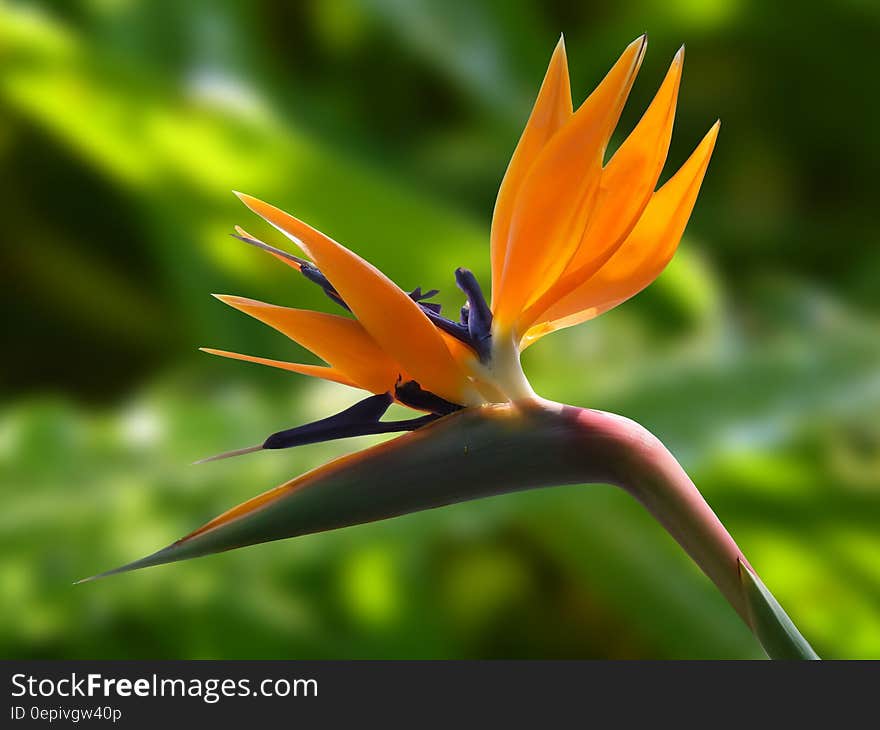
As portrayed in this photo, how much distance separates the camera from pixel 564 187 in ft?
1.19

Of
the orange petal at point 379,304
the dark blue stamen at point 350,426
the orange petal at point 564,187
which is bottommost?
the dark blue stamen at point 350,426

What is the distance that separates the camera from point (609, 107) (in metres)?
0.35

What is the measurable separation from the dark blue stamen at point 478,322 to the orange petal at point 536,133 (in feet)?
0.05

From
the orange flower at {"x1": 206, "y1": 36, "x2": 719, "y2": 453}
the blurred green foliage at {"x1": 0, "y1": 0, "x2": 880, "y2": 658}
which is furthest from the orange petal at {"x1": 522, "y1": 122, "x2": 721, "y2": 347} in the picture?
the blurred green foliage at {"x1": 0, "y1": 0, "x2": 880, "y2": 658}

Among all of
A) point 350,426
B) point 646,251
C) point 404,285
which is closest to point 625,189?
point 646,251

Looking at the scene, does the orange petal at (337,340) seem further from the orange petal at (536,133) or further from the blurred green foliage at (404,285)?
the blurred green foliage at (404,285)

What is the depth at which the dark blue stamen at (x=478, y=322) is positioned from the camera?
380 mm

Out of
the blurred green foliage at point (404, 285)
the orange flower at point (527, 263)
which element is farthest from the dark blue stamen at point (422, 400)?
the blurred green foliage at point (404, 285)

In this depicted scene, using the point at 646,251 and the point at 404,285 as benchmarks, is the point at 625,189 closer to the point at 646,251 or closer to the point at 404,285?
the point at 646,251

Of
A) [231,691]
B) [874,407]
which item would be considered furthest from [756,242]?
[231,691]

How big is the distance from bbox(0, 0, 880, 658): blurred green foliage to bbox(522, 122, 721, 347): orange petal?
56 cm

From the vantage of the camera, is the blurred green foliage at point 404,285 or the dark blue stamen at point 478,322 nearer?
the dark blue stamen at point 478,322

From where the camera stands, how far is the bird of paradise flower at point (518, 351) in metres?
0.33

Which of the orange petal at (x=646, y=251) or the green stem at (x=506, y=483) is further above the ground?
the orange petal at (x=646, y=251)
